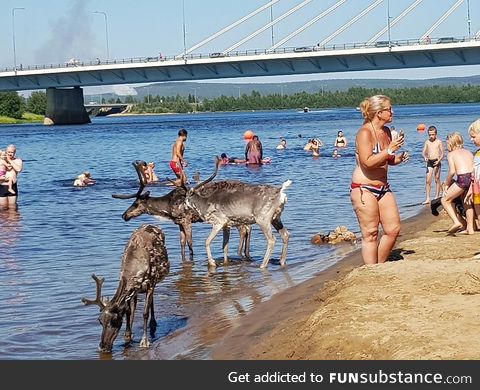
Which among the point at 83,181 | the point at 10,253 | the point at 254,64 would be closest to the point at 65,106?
the point at 254,64

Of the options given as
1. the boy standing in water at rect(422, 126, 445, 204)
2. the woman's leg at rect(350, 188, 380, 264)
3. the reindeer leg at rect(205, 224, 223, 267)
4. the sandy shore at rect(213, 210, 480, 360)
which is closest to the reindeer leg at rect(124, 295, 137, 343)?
the sandy shore at rect(213, 210, 480, 360)

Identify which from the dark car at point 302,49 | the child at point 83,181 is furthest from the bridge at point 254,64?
the child at point 83,181

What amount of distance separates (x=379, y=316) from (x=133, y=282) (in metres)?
2.66

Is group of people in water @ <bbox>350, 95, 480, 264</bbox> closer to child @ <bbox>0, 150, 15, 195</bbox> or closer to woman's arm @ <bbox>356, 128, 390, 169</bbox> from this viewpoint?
woman's arm @ <bbox>356, 128, 390, 169</bbox>

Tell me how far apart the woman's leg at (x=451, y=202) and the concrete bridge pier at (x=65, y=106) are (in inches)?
3794

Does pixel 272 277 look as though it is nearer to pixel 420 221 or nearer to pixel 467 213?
pixel 467 213

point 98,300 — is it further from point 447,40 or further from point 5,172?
point 447,40

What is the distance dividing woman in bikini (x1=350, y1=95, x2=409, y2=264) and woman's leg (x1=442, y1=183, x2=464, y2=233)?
3.62 metres

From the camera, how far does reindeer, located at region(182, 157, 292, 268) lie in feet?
45.2

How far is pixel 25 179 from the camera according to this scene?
3678 cm

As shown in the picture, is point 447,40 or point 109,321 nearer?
point 109,321

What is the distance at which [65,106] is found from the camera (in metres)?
111
